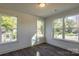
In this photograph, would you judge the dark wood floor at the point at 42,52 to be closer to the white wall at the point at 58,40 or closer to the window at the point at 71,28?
the white wall at the point at 58,40

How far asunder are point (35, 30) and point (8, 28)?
2.29m

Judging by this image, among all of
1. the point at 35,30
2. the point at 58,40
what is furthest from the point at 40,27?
the point at 58,40

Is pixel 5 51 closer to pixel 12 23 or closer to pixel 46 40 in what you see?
pixel 12 23

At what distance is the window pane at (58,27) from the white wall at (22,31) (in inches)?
51.0

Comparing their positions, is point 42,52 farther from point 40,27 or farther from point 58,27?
point 40,27

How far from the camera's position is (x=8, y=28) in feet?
16.3

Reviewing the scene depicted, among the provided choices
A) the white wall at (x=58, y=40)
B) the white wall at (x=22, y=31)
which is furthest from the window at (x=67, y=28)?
the white wall at (x=22, y=31)

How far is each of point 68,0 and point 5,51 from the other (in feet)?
12.9

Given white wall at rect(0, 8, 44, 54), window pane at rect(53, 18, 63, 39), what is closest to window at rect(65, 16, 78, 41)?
window pane at rect(53, 18, 63, 39)

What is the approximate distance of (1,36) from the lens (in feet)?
15.0

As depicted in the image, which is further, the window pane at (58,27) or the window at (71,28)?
the window pane at (58,27)

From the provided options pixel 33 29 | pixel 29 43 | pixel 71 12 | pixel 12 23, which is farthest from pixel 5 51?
pixel 71 12

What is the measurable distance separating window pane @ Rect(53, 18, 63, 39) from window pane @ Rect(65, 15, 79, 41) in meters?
0.55

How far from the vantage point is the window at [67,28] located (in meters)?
5.10
